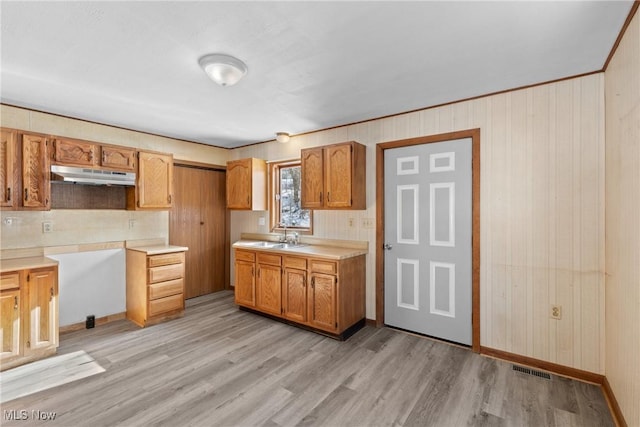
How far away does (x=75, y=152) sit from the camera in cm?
321

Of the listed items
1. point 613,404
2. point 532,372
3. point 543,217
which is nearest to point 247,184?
point 543,217

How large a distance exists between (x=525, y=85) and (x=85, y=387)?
14.5 feet

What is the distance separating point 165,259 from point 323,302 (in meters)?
2.05

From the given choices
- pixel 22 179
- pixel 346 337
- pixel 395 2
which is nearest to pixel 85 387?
pixel 22 179

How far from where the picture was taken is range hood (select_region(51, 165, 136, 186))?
3.03 metres

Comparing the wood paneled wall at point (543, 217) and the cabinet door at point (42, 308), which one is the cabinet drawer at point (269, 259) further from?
the wood paneled wall at point (543, 217)

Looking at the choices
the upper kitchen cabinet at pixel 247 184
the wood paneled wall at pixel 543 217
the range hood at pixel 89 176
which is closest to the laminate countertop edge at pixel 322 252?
the upper kitchen cabinet at pixel 247 184

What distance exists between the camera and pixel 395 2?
5.06ft

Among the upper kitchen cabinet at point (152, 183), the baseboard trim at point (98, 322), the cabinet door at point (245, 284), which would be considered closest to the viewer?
the baseboard trim at point (98, 322)

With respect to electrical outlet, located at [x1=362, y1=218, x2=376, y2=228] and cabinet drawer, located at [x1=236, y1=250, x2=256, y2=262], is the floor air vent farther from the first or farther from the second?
cabinet drawer, located at [x1=236, y1=250, x2=256, y2=262]

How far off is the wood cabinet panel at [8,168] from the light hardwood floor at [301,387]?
61.2 inches

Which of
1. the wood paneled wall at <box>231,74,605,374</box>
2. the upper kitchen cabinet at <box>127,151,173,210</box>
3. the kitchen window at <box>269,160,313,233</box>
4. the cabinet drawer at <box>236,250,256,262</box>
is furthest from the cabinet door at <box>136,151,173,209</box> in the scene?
the wood paneled wall at <box>231,74,605,374</box>

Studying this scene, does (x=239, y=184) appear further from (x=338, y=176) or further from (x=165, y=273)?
(x=338, y=176)

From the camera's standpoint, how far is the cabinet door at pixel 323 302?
3.15 meters
